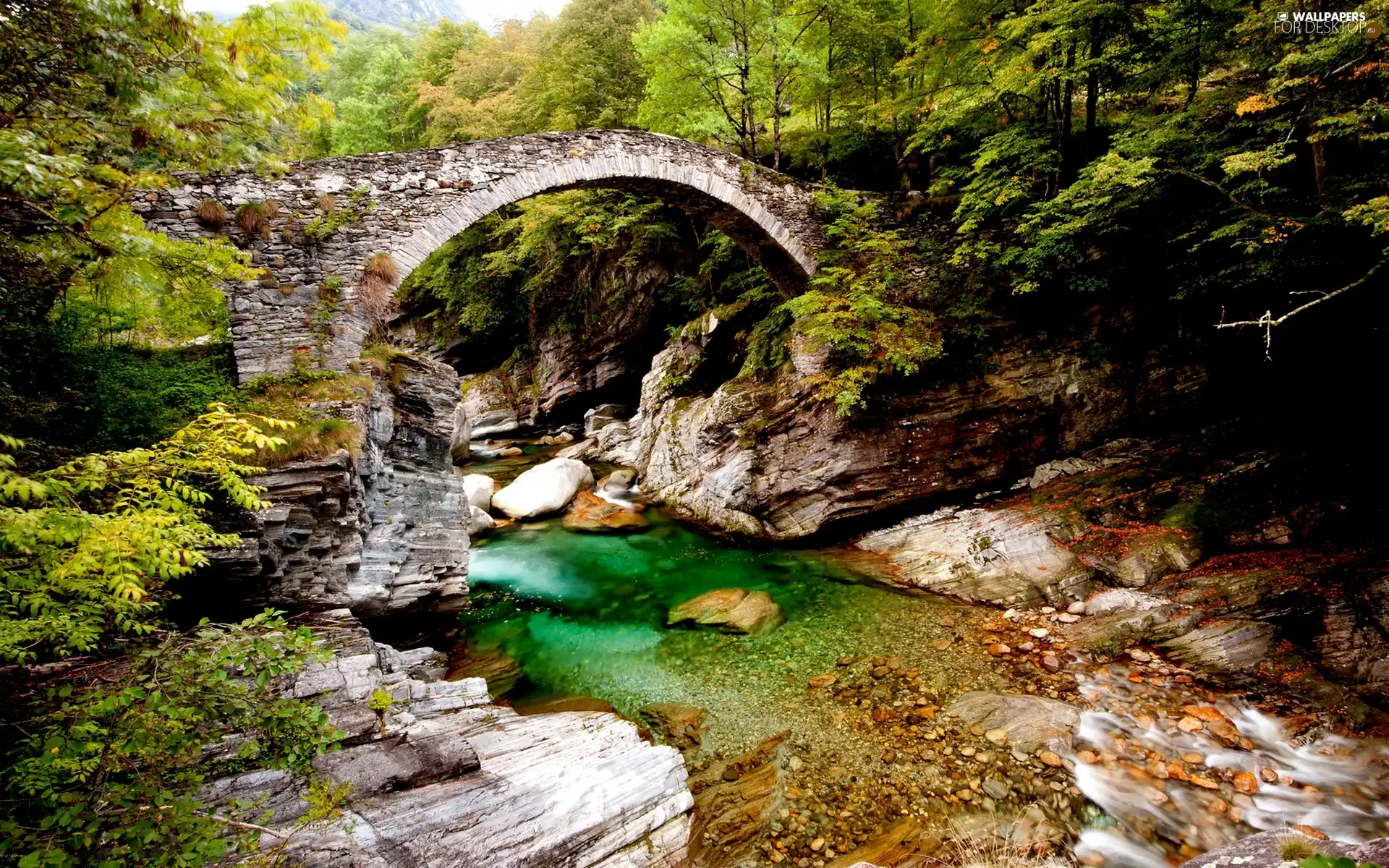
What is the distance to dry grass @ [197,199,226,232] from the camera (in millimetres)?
6484

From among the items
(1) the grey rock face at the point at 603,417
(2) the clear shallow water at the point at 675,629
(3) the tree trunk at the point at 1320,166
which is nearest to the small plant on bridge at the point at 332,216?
(2) the clear shallow water at the point at 675,629

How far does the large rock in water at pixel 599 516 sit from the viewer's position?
10.1m

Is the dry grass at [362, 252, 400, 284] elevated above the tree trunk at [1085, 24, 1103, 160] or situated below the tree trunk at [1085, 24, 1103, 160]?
below

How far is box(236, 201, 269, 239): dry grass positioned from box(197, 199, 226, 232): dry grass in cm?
15

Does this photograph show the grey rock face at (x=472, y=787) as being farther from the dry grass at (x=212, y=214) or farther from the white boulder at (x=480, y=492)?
the white boulder at (x=480, y=492)

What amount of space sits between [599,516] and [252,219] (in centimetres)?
692

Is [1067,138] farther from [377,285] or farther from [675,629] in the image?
[377,285]

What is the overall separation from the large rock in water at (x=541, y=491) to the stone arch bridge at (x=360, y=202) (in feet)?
14.6

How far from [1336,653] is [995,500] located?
3.83 meters

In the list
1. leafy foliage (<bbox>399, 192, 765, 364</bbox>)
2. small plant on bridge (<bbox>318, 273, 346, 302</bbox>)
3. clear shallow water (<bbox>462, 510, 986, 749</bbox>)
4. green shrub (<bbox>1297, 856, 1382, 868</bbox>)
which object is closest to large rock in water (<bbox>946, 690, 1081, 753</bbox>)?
clear shallow water (<bbox>462, 510, 986, 749</bbox>)

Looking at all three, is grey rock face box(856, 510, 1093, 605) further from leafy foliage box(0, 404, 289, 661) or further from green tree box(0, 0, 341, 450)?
green tree box(0, 0, 341, 450)

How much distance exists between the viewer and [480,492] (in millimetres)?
10750

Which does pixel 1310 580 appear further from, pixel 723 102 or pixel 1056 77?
pixel 723 102

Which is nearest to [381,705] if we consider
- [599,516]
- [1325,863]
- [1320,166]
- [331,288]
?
[1325,863]
